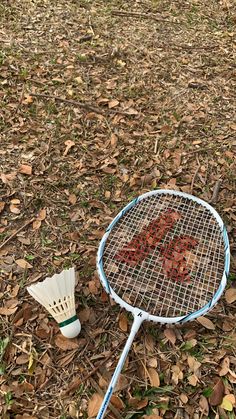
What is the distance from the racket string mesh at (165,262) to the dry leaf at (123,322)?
0.07 metres

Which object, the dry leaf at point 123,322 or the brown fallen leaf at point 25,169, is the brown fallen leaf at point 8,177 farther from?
the dry leaf at point 123,322

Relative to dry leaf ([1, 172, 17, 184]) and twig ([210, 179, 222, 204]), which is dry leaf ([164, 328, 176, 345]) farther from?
dry leaf ([1, 172, 17, 184])

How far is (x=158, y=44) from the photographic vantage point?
121 inches

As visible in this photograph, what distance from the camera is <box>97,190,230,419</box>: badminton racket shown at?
1766 millimetres

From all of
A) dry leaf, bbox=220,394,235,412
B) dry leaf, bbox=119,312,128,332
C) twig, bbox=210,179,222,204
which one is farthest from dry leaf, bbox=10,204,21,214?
dry leaf, bbox=220,394,235,412

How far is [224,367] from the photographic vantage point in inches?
66.8

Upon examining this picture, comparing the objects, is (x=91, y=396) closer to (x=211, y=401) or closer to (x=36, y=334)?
(x=36, y=334)

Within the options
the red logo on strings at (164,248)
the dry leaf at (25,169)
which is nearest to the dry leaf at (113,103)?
the dry leaf at (25,169)

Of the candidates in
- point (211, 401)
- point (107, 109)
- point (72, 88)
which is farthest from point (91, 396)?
point (72, 88)

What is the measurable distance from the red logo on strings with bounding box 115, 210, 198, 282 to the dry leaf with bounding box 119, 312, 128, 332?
21 cm

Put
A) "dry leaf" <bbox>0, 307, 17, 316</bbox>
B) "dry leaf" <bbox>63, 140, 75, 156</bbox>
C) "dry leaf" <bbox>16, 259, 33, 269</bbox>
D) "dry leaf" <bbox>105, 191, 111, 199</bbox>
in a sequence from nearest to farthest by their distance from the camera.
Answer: "dry leaf" <bbox>0, 307, 17, 316</bbox>
"dry leaf" <bbox>16, 259, 33, 269</bbox>
"dry leaf" <bbox>105, 191, 111, 199</bbox>
"dry leaf" <bbox>63, 140, 75, 156</bbox>

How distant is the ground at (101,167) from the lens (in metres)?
1.66

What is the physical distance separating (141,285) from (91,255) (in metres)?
0.28

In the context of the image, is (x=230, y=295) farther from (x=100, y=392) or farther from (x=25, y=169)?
(x=25, y=169)
